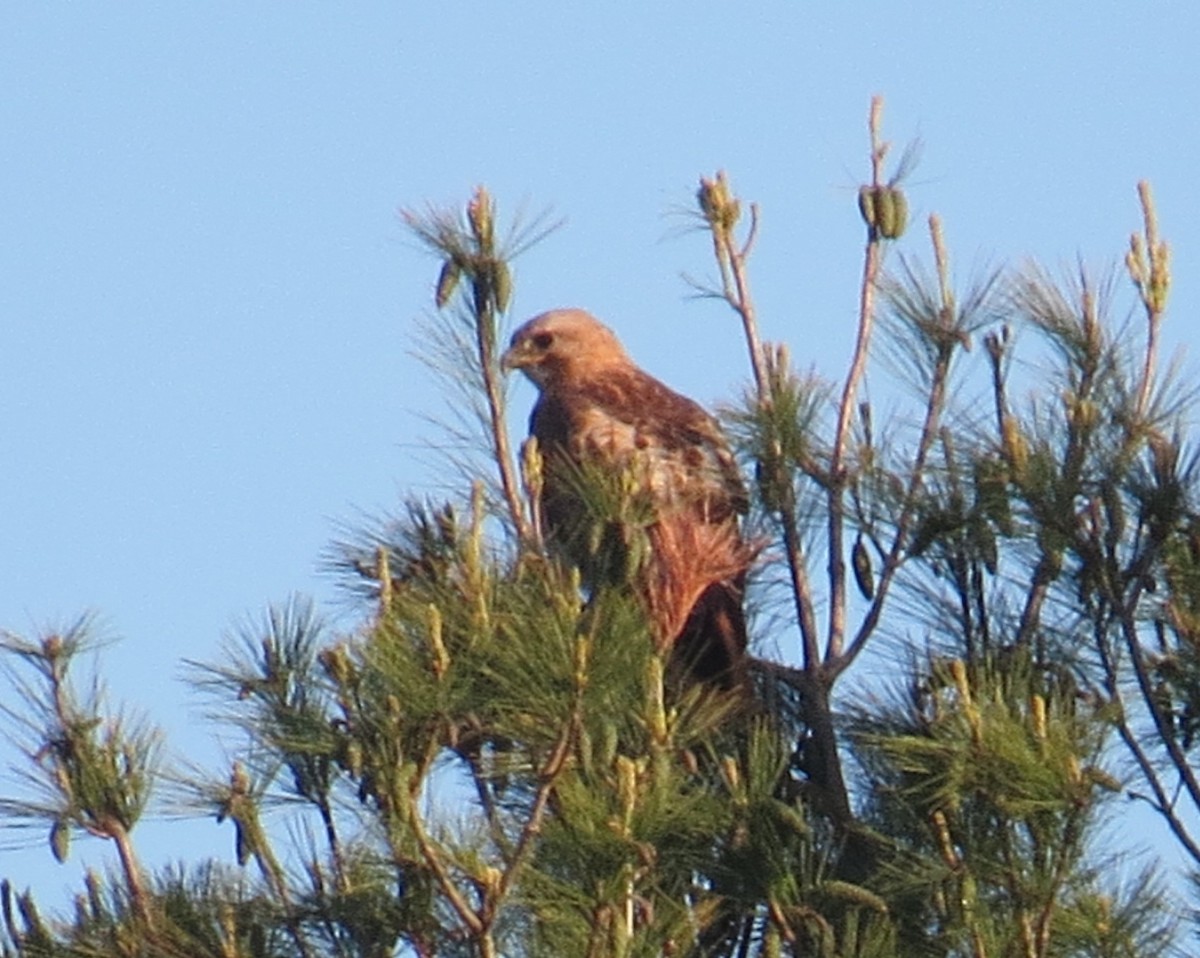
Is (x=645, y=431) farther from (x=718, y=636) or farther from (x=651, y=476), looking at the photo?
(x=651, y=476)

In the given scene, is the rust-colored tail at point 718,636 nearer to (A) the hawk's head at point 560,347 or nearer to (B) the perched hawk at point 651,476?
(B) the perched hawk at point 651,476

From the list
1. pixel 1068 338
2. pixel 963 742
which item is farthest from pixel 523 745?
pixel 1068 338

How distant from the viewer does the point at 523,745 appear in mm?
4699

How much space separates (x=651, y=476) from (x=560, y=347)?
3.10 m

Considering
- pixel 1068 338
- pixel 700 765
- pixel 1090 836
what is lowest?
pixel 1090 836

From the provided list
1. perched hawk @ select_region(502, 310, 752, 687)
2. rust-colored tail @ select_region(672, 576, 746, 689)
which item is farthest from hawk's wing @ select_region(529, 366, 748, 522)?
rust-colored tail @ select_region(672, 576, 746, 689)

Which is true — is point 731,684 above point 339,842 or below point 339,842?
above

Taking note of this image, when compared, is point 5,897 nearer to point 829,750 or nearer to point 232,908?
point 232,908

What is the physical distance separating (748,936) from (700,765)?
344 millimetres

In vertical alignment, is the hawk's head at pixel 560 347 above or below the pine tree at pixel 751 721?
above

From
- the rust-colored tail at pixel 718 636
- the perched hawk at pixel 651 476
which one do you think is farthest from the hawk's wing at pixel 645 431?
the rust-colored tail at pixel 718 636

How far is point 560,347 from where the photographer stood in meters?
8.12

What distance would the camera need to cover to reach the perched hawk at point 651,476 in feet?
16.4

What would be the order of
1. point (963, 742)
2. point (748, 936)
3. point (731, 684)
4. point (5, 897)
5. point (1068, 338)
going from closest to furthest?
point (963, 742) → point (5, 897) → point (748, 936) → point (1068, 338) → point (731, 684)
